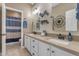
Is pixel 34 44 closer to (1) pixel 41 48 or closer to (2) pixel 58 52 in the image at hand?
(1) pixel 41 48

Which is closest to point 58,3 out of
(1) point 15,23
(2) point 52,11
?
(2) point 52,11

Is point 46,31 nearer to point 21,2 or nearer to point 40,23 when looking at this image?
point 40,23

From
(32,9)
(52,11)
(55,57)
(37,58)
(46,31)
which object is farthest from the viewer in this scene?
(46,31)

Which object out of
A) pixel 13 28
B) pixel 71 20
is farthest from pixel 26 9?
pixel 71 20

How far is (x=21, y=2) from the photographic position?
1515 mm

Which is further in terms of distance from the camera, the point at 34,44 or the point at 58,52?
the point at 34,44

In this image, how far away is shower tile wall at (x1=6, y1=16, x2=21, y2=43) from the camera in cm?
151

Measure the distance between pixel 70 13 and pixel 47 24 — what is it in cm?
72

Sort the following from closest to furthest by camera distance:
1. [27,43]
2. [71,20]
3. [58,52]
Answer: [58,52], [71,20], [27,43]

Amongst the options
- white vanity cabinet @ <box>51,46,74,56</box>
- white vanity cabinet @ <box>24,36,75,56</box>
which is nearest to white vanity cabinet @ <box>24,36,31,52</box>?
white vanity cabinet @ <box>24,36,75,56</box>

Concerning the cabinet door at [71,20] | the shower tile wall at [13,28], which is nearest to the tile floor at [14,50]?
the shower tile wall at [13,28]

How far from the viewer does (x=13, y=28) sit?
1555 mm

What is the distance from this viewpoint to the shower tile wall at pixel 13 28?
1.51m

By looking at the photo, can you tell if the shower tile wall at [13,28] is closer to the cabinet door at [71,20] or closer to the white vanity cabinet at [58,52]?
the white vanity cabinet at [58,52]
